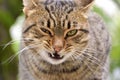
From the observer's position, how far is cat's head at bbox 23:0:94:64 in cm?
386

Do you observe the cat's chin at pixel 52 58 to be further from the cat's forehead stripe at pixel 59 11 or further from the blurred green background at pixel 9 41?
the blurred green background at pixel 9 41

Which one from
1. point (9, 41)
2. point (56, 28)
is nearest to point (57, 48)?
point (56, 28)

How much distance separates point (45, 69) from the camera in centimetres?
426

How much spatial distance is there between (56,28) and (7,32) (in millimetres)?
2013

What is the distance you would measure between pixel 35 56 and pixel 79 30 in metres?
0.46

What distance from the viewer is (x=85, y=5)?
13.1ft

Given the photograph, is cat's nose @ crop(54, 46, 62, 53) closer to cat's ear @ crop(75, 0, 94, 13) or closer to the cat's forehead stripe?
the cat's forehead stripe

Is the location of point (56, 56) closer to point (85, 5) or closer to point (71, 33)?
point (71, 33)

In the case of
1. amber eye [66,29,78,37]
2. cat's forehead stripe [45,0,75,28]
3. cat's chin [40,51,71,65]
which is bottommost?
cat's chin [40,51,71,65]

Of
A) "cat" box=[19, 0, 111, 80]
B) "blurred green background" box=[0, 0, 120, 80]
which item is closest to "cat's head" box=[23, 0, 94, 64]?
"cat" box=[19, 0, 111, 80]

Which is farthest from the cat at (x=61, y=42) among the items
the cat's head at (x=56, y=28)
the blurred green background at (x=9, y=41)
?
the blurred green background at (x=9, y=41)

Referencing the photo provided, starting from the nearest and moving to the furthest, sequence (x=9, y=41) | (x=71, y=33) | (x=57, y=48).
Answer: (x=57, y=48) → (x=71, y=33) → (x=9, y=41)

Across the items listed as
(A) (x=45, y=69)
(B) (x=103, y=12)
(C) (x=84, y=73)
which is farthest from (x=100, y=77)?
(B) (x=103, y=12)

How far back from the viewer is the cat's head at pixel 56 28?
12.7ft
